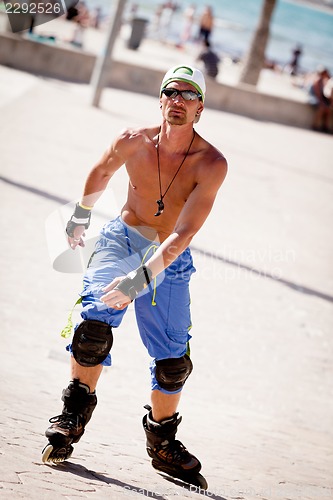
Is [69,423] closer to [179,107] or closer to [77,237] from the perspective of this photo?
[77,237]

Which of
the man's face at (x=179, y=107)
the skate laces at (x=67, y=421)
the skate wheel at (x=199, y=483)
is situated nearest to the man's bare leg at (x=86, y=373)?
the skate laces at (x=67, y=421)

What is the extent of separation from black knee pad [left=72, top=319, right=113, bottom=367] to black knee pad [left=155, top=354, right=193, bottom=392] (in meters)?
0.33

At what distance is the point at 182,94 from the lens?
425cm

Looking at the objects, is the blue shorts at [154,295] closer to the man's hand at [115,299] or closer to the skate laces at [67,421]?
the man's hand at [115,299]

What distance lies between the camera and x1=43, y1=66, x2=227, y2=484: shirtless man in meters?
4.07

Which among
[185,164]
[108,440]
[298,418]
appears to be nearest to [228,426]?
[298,418]

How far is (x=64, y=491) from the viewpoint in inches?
140

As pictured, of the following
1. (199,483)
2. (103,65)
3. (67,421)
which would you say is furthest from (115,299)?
(103,65)

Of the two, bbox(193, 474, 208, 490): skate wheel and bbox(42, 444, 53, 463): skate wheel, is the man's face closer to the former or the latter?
bbox(42, 444, 53, 463): skate wheel

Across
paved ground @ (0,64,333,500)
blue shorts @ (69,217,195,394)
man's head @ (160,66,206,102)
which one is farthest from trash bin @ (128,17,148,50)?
blue shorts @ (69,217,195,394)

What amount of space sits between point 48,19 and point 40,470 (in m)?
25.0

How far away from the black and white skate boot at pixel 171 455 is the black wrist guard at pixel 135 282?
2.69ft

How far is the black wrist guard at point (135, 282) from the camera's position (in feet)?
13.1

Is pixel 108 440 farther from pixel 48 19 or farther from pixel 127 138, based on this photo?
pixel 48 19
